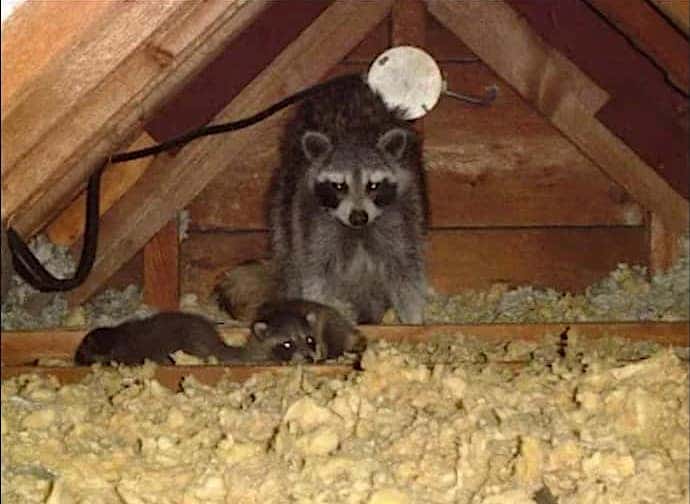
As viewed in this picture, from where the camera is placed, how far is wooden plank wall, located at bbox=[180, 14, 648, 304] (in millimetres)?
4316

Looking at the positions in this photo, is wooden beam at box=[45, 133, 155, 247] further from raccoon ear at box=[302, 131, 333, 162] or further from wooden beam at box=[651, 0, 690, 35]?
wooden beam at box=[651, 0, 690, 35]

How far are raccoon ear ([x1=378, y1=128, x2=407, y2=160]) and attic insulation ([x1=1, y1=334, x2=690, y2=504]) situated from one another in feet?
4.54

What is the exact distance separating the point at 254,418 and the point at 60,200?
1404mm

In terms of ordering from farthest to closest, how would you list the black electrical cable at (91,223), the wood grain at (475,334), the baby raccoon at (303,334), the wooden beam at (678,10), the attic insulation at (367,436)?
1. the baby raccoon at (303,334)
2. the wood grain at (475,334)
3. the black electrical cable at (91,223)
4. the wooden beam at (678,10)
5. the attic insulation at (367,436)

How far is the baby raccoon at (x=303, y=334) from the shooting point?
338cm

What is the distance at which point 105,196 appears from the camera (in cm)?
397

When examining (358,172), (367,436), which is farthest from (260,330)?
(367,436)

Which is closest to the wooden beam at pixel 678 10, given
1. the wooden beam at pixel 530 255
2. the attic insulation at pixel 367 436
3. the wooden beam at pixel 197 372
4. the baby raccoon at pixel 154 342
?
the attic insulation at pixel 367 436

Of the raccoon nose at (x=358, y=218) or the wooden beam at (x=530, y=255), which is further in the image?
the wooden beam at (x=530, y=255)

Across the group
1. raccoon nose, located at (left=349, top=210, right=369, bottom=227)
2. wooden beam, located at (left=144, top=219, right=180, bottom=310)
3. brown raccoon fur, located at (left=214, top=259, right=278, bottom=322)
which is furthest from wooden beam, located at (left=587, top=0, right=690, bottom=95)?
wooden beam, located at (left=144, top=219, right=180, bottom=310)

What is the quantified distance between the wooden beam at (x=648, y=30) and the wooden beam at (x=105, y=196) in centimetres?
146

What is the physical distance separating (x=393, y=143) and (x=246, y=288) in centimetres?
71

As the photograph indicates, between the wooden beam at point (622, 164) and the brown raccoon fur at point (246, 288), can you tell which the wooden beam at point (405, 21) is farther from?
the brown raccoon fur at point (246, 288)

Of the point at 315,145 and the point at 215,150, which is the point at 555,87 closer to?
the point at 315,145
